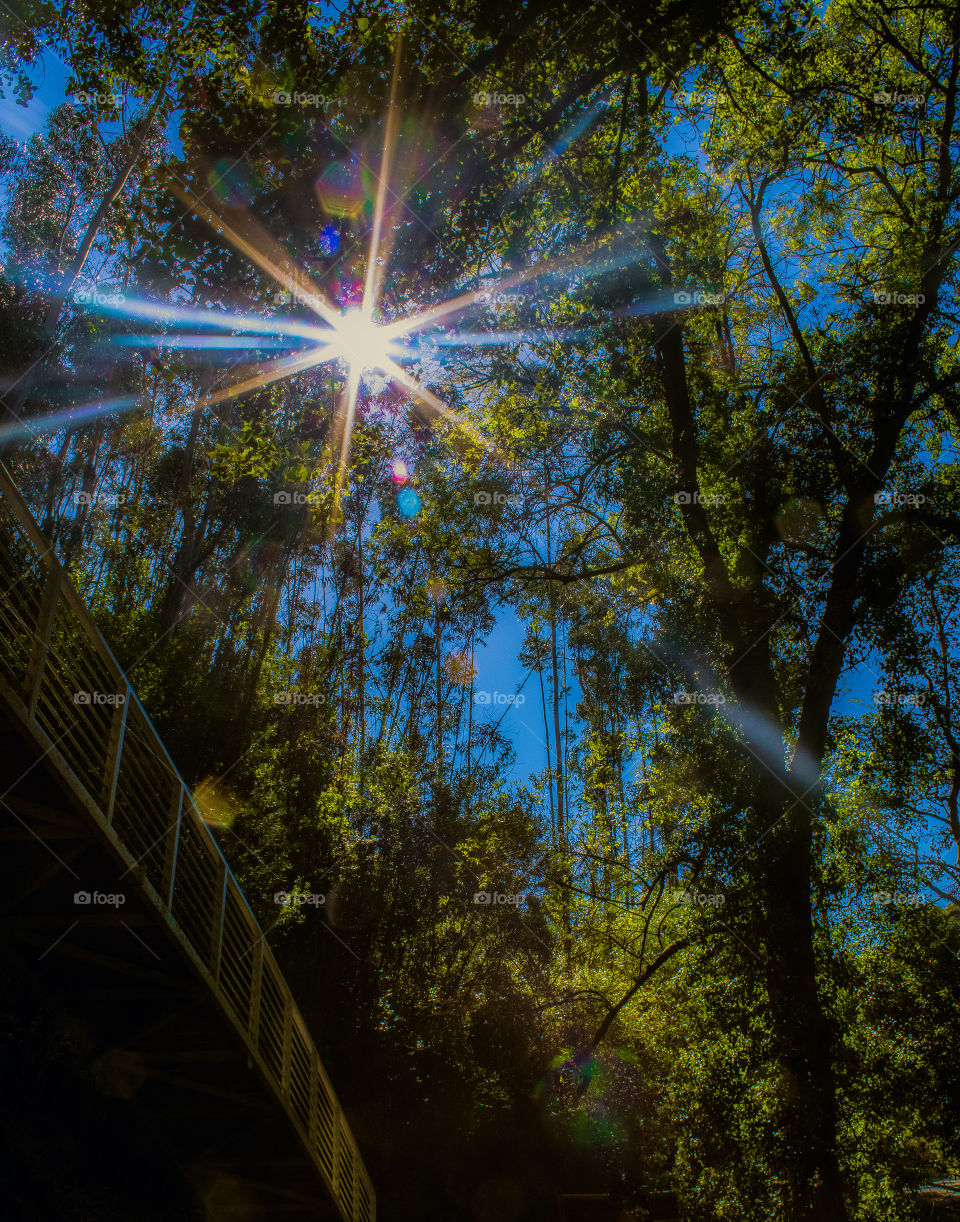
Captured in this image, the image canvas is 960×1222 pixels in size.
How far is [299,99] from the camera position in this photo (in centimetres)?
496

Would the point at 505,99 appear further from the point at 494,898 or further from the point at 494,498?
the point at 494,898

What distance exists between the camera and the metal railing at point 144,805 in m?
3.39

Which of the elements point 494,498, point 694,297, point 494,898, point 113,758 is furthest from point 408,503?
point 113,758

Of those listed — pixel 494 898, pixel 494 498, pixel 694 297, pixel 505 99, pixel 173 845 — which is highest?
pixel 694 297

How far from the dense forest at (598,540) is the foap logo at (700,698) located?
0.04 metres

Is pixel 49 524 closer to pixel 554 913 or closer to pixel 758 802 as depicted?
pixel 554 913

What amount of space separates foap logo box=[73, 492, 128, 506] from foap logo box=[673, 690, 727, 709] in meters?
16.0

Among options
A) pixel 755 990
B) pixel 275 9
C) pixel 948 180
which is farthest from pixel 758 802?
pixel 275 9

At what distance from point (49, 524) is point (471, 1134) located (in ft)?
48.6

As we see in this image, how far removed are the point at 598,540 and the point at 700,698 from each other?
2.93 metres

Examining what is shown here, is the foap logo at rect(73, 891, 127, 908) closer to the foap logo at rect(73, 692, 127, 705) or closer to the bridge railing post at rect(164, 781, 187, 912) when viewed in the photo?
the bridge railing post at rect(164, 781, 187, 912)

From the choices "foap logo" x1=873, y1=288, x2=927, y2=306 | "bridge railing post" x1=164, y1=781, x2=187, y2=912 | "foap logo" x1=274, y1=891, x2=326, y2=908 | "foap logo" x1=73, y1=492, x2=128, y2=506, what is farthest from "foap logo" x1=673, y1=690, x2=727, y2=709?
"foap logo" x1=73, y1=492, x2=128, y2=506

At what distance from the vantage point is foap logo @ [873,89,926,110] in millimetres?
7863

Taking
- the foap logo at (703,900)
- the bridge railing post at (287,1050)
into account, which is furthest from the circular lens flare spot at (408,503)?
the bridge railing post at (287,1050)
